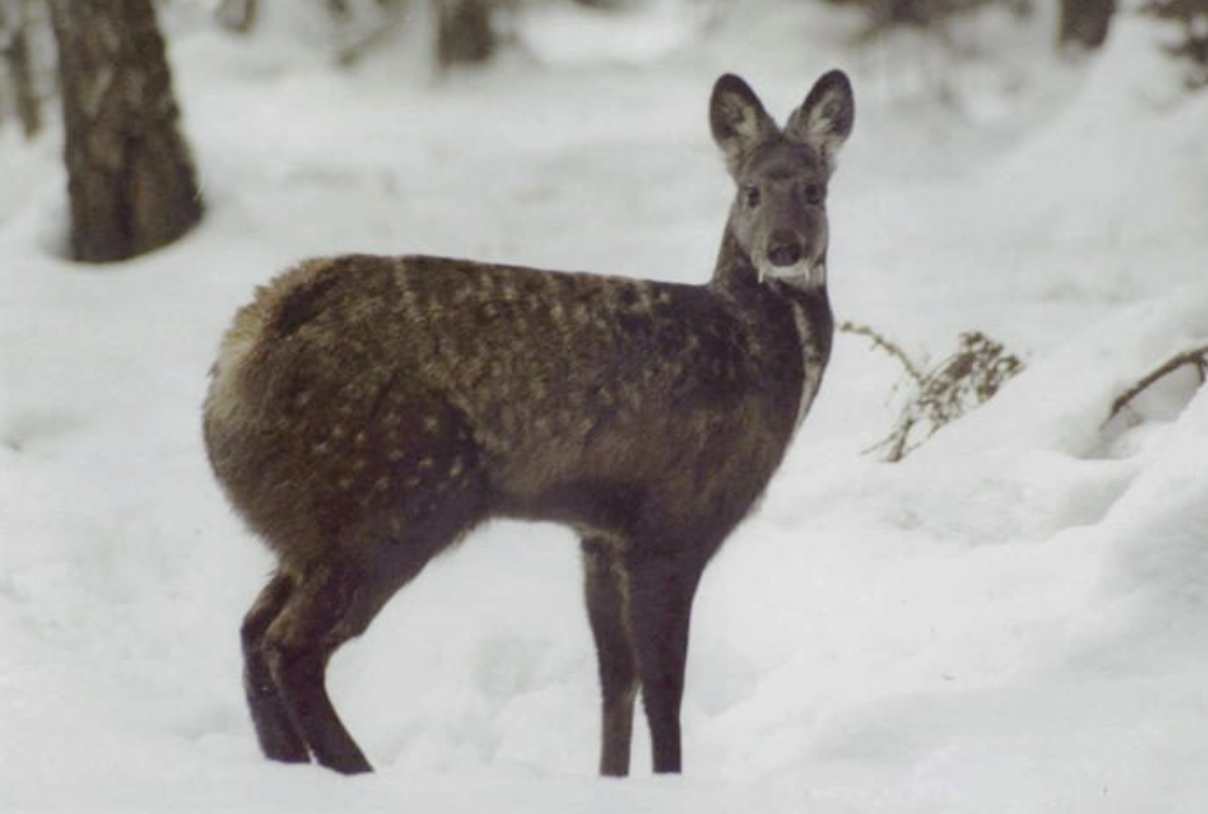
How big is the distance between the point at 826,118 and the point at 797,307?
668 millimetres

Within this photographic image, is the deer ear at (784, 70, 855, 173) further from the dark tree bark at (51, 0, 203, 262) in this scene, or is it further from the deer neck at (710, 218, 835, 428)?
the dark tree bark at (51, 0, 203, 262)

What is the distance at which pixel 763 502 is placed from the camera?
6551 millimetres

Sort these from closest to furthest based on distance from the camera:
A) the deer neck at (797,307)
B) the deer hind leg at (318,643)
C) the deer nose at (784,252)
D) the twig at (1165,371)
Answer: the deer hind leg at (318,643), the deer nose at (784,252), the deer neck at (797,307), the twig at (1165,371)

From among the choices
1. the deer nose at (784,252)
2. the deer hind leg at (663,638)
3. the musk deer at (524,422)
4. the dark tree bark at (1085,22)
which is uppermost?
the deer nose at (784,252)

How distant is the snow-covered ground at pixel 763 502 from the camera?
495 centimetres

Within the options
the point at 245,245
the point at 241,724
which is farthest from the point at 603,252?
the point at 241,724

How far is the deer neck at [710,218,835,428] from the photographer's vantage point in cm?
604

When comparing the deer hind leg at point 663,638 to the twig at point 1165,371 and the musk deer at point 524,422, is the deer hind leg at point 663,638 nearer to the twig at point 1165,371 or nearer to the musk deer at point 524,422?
the musk deer at point 524,422

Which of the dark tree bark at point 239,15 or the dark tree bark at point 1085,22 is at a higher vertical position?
the dark tree bark at point 1085,22

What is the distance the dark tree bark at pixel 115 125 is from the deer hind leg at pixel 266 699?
4.35 m

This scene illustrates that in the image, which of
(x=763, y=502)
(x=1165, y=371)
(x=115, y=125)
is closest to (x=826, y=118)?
(x=763, y=502)

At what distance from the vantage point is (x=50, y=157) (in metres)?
13.3

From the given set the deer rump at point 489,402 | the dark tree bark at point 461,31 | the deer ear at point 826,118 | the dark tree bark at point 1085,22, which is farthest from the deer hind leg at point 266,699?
the dark tree bark at point 1085,22

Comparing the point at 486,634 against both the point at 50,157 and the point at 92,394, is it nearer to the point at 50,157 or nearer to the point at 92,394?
the point at 92,394
